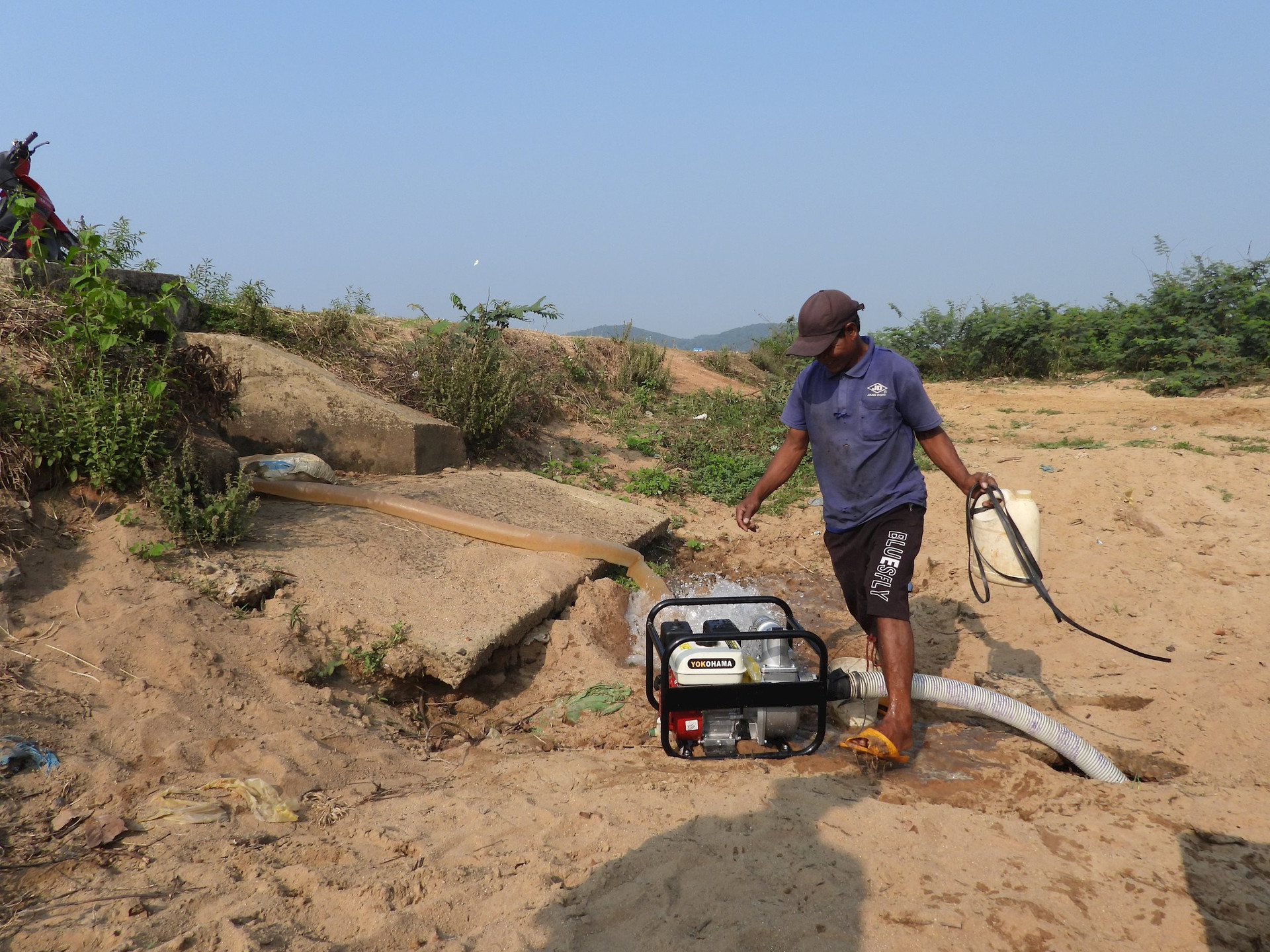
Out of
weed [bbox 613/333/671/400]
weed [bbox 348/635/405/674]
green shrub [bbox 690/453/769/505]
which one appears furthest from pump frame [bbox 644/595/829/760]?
weed [bbox 613/333/671/400]

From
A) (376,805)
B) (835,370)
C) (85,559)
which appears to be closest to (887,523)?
(835,370)

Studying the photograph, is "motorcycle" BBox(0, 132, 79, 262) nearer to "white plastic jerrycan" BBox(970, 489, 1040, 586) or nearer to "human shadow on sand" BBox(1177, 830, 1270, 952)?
"white plastic jerrycan" BBox(970, 489, 1040, 586)

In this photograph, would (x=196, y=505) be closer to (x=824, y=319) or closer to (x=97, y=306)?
(x=97, y=306)

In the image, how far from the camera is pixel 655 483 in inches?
324

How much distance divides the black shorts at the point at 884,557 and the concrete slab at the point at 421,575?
1.88 metres

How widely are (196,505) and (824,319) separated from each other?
135 inches

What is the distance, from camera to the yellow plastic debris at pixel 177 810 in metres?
2.78

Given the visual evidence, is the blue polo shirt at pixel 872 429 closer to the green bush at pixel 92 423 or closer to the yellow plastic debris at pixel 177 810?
the yellow plastic debris at pixel 177 810

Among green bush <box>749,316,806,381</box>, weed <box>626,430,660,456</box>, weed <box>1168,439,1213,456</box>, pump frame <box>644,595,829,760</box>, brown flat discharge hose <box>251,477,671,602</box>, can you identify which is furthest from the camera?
green bush <box>749,316,806,381</box>

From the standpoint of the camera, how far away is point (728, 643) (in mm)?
3406

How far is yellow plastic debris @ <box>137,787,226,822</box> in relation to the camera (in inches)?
109

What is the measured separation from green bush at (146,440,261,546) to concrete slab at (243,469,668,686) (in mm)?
163

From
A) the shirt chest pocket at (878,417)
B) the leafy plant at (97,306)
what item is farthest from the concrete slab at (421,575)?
the shirt chest pocket at (878,417)

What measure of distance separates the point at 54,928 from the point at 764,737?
2458 millimetres
